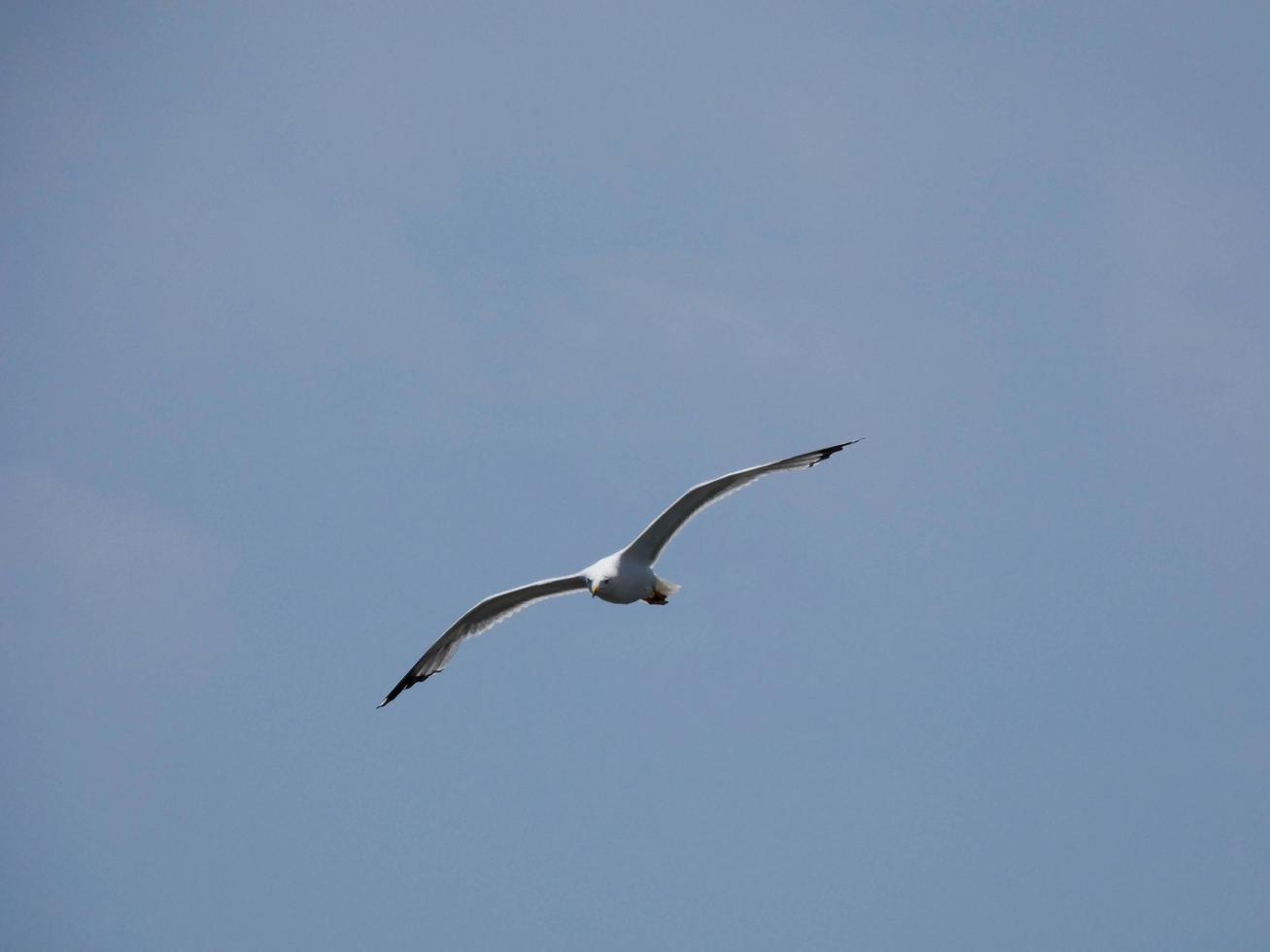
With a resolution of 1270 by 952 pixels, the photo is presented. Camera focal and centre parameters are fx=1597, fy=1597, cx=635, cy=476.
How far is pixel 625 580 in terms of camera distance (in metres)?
17.9

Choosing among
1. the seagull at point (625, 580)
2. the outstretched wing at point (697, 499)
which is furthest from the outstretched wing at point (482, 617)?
the outstretched wing at point (697, 499)

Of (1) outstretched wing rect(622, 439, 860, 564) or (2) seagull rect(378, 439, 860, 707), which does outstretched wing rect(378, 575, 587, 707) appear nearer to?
(2) seagull rect(378, 439, 860, 707)

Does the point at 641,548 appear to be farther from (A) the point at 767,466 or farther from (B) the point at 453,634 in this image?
(B) the point at 453,634

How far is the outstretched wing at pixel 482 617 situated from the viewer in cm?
1920

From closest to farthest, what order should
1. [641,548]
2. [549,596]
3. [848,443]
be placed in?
[848,443] → [641,548] → [549,596]

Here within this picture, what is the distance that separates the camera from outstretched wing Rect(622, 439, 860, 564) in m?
17.1

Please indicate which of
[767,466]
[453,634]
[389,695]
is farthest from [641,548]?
[389,695]

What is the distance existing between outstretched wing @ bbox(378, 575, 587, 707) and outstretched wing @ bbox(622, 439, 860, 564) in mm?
1275

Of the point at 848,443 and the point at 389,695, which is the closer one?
the point at 848,443

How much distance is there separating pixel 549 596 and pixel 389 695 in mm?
2746

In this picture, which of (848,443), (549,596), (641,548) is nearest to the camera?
(848,443)

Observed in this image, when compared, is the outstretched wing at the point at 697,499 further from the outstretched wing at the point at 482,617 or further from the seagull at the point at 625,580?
the outstretched wing at the point at 482,617

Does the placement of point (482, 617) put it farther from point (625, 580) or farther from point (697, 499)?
point (697, 499)

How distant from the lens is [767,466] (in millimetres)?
17078
